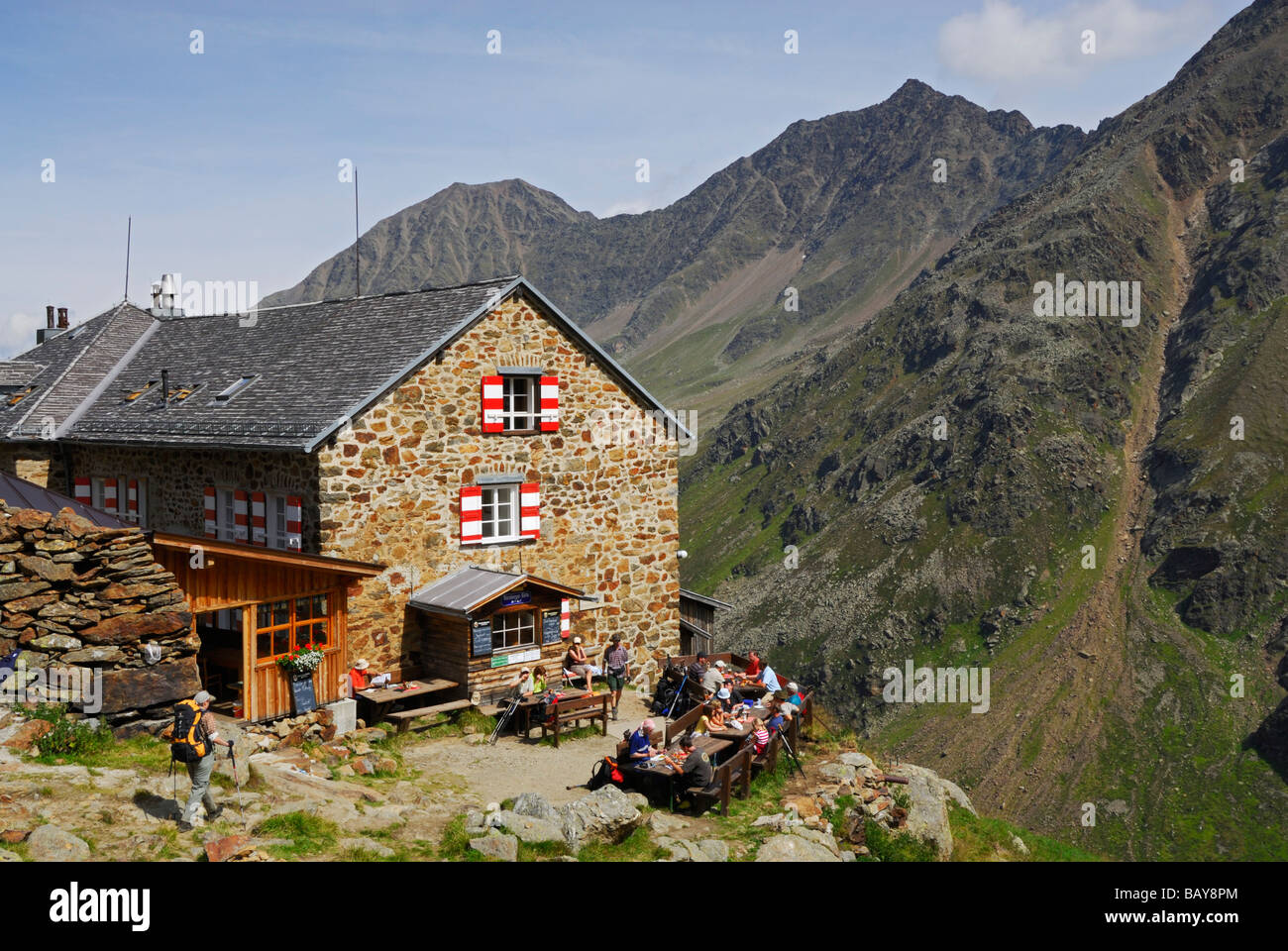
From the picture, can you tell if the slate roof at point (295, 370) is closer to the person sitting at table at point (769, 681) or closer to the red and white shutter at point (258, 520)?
the red and white shutter at point (258, 520)

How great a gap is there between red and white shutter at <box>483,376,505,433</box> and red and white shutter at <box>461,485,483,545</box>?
129 cm

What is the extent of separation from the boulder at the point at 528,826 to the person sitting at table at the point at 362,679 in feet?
25.7

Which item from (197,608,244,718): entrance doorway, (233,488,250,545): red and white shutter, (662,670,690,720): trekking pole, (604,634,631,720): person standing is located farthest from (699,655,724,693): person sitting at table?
(233,488,250,545): red and white shutter

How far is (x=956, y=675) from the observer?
89375 millimetres

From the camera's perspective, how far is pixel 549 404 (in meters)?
22.7

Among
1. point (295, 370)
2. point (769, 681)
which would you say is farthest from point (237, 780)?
point (295, 370)

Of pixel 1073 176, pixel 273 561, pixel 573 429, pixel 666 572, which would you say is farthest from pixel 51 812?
pixel 1073 176

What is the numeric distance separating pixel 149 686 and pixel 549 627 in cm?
911

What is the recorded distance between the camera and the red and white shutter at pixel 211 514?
71.6 ft

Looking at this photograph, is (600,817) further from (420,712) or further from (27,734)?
(420,712)

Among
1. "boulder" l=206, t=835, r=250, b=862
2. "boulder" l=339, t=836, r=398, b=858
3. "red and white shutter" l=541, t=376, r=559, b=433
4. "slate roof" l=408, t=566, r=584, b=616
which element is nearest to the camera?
"boulder" l=206, t=835, r=250, b=862

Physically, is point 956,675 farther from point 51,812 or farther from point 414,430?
point 51,812

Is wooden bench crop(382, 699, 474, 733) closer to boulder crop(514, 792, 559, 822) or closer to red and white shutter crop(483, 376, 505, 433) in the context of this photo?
red and white shutter crop(483, 376, 505, 433)

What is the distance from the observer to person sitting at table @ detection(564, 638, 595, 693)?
69.4ft
